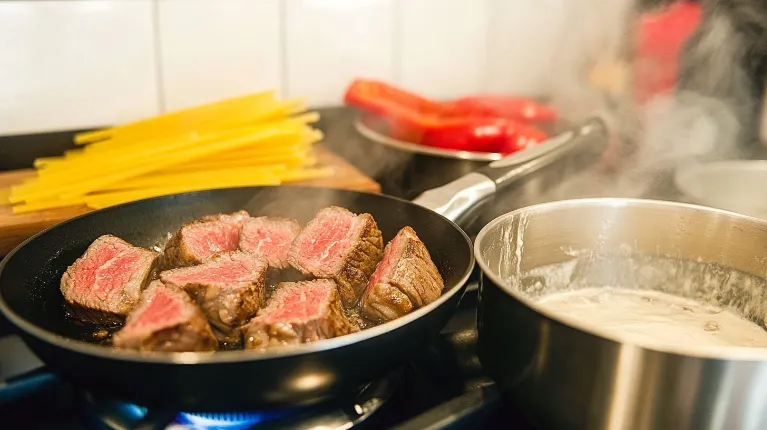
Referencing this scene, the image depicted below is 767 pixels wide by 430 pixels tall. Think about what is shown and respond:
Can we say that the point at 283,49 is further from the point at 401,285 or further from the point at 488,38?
the point at 401,285

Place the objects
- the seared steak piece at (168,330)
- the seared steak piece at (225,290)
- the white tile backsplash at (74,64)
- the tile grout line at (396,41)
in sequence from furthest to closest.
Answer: the tile grout line at (396,41)
the white tile backsplash at (74,64)
the seared steak piece at (225,290)
the seared steak piece at (168,330)

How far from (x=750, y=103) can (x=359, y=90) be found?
1.03m

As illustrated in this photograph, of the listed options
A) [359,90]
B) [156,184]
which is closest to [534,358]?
[156,184]

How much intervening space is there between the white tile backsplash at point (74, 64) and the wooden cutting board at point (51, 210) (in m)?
0.17

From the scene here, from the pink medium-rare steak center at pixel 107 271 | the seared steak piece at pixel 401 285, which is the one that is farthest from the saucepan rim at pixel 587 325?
the pink medium-rare steak center at pixel 107 271

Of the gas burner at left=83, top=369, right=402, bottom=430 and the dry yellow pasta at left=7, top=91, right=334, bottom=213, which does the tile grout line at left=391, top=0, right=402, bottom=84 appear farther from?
the gas burner at left=83, top=369, right=402, bottom=430

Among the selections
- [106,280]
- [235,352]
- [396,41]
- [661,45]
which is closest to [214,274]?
[106,280]

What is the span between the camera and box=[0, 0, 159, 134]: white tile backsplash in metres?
1.48

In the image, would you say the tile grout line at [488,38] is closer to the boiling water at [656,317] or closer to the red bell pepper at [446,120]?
the red bell pepper at [446,120]

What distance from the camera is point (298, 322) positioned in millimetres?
872

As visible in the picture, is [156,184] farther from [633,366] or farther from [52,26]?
[633,366]

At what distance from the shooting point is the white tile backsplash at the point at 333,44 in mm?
1755

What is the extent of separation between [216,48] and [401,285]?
0.99 metres

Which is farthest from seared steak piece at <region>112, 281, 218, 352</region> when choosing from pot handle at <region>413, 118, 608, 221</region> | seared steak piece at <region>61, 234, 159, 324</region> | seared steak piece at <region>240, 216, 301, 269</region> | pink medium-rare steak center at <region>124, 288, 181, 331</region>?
pot handle at <region>413, 118, 608, 221</region>
